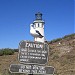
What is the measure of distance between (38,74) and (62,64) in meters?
15.5

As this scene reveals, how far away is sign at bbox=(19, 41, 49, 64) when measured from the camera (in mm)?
8781

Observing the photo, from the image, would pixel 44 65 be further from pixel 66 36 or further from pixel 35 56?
pixel 66 36

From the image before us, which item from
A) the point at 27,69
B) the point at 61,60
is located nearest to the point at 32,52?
the point at 27,69

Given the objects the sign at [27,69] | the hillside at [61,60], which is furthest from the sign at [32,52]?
the hillside at [61,60]

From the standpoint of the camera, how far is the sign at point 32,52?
878 cm

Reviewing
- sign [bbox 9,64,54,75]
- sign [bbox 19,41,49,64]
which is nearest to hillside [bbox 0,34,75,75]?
sign [bbox 9,64,54,75]

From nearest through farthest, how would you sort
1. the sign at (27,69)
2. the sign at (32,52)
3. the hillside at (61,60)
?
the sign at (32,52) → the sign at (27,69) → the hillside at (61,60)

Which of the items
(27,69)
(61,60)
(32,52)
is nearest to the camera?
(32,52)

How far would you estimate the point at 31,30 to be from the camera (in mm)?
10023

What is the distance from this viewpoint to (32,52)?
8.80 metres

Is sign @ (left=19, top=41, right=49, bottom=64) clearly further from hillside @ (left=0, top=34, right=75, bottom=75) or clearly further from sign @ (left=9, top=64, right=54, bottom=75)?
hillside @ (left=0, top=34, right=75, bottom=75)

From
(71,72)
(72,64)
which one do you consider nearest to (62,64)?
(72,64)

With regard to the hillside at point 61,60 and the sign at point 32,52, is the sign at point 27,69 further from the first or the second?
the hillside at point 61,60

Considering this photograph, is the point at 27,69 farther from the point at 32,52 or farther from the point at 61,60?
the point at 61,60
